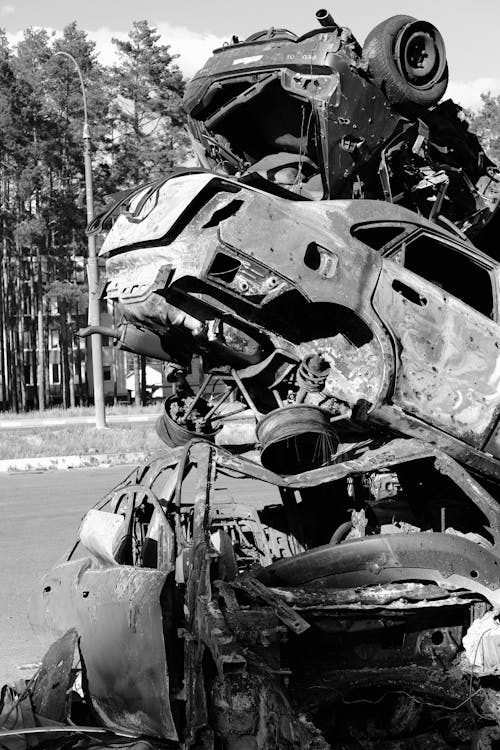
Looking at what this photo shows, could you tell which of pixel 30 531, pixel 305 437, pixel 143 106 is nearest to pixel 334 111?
pixel 305 437

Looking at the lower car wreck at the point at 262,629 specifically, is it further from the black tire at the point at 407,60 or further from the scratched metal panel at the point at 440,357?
the black tire at the point at 407,60

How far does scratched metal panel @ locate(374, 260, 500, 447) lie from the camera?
188 inches

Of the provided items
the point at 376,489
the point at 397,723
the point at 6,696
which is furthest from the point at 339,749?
the point at 376,489

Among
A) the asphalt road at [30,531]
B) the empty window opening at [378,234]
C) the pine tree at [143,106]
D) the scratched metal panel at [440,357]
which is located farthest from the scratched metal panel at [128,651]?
the pine tree at [143,106]

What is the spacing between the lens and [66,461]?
50.6 ft

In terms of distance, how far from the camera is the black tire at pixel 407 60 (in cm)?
536

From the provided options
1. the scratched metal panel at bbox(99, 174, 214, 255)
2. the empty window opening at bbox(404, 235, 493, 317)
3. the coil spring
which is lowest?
the coil spring

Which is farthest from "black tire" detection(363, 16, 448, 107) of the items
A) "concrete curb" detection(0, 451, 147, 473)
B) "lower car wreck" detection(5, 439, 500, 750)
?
"concrete curb" detection(0, 451, 147, 473)

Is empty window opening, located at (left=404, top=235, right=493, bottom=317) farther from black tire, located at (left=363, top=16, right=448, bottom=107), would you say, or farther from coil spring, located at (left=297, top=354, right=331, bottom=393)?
black tire, located at (left=363, top=16, right=448, bottom=107)

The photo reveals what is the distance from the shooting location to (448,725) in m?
4.01

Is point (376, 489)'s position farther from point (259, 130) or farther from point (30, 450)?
point (30, 450)

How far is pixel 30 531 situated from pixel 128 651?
5947 millimetres

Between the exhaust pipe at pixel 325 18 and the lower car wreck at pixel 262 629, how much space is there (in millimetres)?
2785

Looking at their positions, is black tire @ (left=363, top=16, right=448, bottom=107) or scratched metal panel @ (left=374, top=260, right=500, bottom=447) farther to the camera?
black tire @ (left=363, top=16, right=448, bottom=107)
